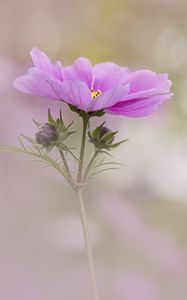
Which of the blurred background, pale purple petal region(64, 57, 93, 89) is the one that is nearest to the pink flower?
pale purple petal region(64, 57, 93, 89)

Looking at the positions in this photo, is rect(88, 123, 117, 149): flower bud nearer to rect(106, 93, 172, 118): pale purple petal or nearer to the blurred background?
rect(106, 93, 172, 118): pale purple petal

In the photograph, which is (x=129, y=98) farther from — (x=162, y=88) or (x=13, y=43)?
(x=13, y=43)

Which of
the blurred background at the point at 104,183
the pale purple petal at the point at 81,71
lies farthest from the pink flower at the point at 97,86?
the blurred background at the point at 104,183

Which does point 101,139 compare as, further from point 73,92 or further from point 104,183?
point 104,183

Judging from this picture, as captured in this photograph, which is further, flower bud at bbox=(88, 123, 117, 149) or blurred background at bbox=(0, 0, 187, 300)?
blurred background at bbox=(0, 0, 187, 300)

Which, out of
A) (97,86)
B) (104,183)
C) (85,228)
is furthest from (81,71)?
(104,183)

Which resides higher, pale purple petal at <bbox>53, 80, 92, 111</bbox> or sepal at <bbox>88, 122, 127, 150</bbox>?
pale purple petal at <bbox>53, 80, 92, 111</bbox>

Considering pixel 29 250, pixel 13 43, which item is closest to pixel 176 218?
pixel 29 250
